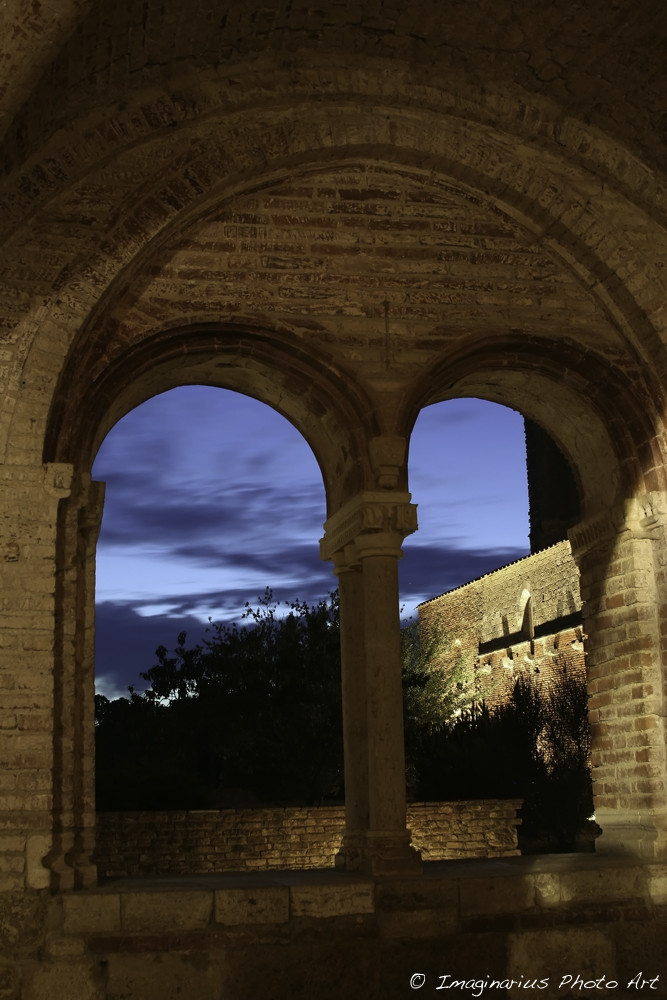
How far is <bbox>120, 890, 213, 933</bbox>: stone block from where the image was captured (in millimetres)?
6797

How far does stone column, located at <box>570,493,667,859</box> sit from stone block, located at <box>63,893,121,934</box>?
138 inches

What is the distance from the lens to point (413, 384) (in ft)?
27.1

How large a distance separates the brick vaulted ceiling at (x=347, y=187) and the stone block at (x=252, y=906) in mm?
2939

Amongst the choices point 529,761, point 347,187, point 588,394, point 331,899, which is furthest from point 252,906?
point 529,761

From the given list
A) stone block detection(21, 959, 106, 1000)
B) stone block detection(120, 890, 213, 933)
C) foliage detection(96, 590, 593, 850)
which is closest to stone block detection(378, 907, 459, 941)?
stone block detection(120, 890, 213, 933)

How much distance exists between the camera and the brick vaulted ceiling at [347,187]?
7598mm

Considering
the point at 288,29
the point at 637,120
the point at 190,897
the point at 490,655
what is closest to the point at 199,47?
the point at 288,29

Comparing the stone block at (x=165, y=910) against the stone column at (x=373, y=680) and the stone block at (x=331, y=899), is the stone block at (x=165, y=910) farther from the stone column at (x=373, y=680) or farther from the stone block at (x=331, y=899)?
the stone column at (x=373, y=680)

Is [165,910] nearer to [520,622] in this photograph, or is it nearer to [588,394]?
[588,394]

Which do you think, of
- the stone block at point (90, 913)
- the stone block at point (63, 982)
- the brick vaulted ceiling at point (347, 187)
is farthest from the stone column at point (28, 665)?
the stone block at point (63, 982)

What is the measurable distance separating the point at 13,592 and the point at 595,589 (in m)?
4.24

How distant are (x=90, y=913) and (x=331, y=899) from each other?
1396 mm

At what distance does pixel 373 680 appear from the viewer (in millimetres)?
7789

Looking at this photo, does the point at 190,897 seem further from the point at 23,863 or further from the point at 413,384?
the point at 413,384
